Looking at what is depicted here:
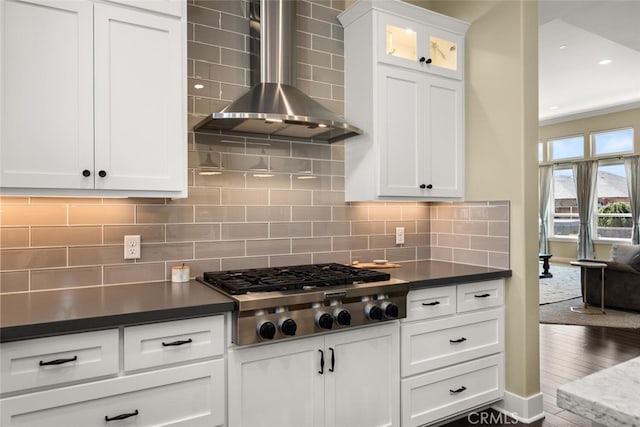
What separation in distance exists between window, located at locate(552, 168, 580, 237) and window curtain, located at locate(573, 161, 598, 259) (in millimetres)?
305

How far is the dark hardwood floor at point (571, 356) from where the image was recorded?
2.70m

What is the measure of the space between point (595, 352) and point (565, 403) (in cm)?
388

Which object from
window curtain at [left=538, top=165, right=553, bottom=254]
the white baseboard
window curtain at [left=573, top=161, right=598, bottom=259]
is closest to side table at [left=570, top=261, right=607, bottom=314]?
the white baseboard

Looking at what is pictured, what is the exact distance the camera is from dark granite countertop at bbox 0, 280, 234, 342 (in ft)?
4.89

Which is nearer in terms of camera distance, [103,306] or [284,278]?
[103,306]

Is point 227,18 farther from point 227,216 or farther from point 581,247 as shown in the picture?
point 581,247

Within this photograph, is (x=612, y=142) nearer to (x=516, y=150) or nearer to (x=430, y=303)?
(x=516, y=150)

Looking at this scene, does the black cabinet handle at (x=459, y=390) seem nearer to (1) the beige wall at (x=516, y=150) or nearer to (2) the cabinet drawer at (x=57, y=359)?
(1) the beige wall at (x=516, y=150)

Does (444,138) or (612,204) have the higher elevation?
(444,138)

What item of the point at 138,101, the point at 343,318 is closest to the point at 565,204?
the point at 343,318

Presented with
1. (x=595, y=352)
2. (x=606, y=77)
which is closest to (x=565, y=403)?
(x=595, y=352)

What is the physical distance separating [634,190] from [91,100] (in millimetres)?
9550

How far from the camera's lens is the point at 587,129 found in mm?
9133

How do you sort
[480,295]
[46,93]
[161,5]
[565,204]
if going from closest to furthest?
[46,93]
[161,5]
[480,295]
[565,204]
